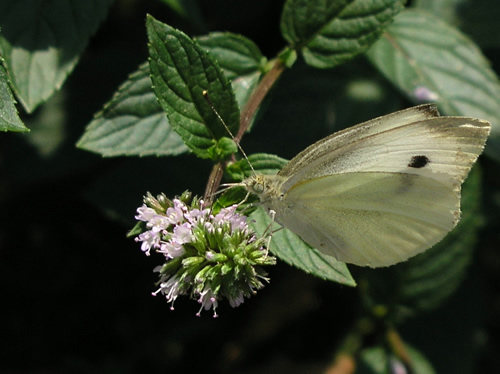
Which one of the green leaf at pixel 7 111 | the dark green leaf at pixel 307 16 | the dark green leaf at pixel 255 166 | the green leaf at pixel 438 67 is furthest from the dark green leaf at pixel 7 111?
the green leaf at pixel 438 67

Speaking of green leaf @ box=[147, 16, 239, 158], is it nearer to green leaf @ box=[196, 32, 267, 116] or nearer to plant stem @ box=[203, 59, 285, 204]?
plant stem @ box=[203, 59, 285, 204]

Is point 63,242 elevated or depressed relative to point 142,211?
depressed

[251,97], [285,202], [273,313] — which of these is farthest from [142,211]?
[273,313]

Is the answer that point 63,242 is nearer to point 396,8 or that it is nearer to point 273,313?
point 273,313

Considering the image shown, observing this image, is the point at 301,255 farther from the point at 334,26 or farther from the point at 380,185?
the point at 334,26

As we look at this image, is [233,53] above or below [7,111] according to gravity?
below

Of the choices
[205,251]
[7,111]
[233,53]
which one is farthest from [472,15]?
[7,111]
